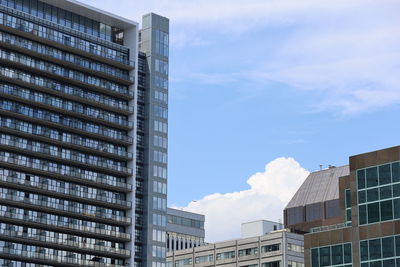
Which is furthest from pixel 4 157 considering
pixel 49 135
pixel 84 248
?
pixel 84 248

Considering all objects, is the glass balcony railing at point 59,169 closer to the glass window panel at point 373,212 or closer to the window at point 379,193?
the window at point 379,193

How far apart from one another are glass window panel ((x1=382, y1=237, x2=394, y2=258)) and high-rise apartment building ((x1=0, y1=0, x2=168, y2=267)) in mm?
86099

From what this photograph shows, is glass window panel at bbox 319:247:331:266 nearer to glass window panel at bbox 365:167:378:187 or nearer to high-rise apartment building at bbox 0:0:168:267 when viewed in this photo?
glass window panel at bbox 365:167:378:187

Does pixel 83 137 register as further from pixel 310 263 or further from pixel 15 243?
pixel 310 263

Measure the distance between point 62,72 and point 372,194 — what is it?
92489mm

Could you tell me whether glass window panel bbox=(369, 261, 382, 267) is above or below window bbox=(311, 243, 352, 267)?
below

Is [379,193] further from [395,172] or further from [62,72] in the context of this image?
[62,72]

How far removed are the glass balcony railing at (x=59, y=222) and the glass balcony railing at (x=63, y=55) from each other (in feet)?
98.3

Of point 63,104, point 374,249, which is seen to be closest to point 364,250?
point 374,249

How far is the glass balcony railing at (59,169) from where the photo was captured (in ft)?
565

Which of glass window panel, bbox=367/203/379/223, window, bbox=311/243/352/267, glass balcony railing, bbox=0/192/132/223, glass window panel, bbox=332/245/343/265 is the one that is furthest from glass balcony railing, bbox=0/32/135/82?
glass window panel, bbox=367/203/379/223

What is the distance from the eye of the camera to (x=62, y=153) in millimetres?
180000

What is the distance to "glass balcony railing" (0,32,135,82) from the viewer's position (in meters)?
176

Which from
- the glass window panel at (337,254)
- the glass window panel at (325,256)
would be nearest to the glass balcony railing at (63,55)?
the glass window panel at (325,256)
